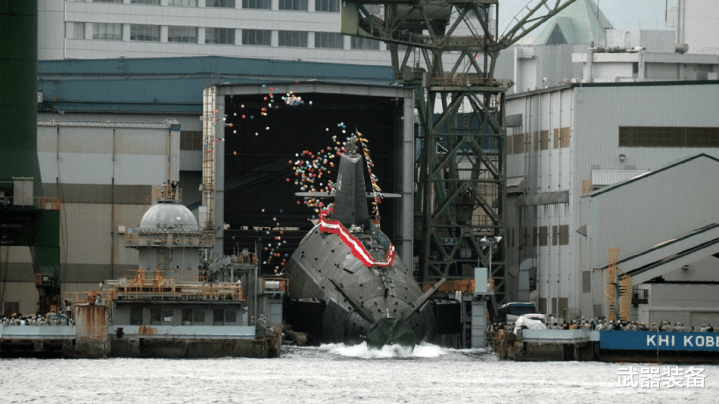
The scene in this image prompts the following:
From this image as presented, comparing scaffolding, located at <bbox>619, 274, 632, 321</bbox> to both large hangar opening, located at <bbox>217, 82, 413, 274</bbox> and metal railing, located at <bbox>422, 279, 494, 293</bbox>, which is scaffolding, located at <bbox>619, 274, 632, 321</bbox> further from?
Result: large hangar opening, located at <bbox>217, 82, 413, 274</bbox>

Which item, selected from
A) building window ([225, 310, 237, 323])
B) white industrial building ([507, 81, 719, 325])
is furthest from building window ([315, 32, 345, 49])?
building window ([225, 310, 237, 323])

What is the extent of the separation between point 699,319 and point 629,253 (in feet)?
36.4

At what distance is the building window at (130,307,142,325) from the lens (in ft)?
284

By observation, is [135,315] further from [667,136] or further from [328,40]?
[328,40]

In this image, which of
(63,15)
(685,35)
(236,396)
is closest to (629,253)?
(236,396)

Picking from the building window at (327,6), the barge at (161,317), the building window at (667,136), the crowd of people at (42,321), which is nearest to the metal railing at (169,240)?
the barge at (161,317)

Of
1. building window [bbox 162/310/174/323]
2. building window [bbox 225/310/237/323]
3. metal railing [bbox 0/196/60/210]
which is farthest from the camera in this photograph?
metal railing [bbox 0/196/60/210]

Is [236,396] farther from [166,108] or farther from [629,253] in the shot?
[166,108]

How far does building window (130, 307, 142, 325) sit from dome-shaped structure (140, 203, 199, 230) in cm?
603

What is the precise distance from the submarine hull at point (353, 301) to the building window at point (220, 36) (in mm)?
51897

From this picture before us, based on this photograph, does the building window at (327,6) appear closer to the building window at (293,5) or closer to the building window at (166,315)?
the building window at (293,5)

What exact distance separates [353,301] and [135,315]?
517 inches

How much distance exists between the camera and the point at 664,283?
95.2m

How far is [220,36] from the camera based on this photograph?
153125mm
